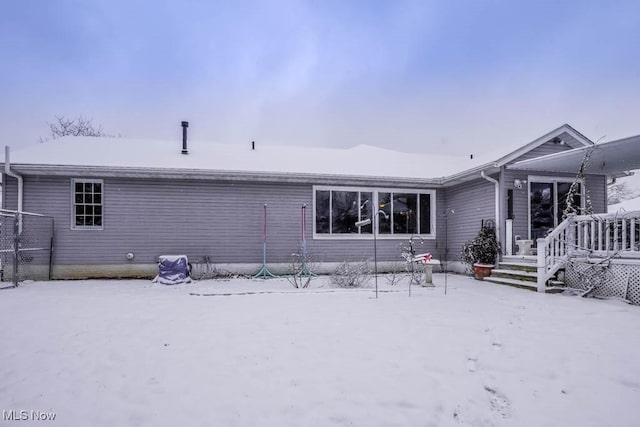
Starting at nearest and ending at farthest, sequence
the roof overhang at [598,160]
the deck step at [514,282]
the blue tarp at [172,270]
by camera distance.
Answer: the roof overhang at [598,160]
the deck step at [514,282]
the blue tarp at [172,270]

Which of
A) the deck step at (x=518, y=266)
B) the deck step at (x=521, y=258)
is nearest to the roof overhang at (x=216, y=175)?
the deck step at (x=521, y=258)

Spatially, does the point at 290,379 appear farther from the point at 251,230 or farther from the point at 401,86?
the point at 401,86

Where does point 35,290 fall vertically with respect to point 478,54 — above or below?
below

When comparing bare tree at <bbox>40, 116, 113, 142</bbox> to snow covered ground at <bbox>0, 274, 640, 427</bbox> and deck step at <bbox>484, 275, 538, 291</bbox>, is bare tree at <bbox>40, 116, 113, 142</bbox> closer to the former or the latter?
snow covered ground at <bbox>0, 274, 640, 427</bbox>

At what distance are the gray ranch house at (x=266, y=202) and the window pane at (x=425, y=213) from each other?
0.11 ft

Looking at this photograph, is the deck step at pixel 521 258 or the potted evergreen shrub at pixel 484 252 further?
the potted evergreen shrub at pixel 484 252

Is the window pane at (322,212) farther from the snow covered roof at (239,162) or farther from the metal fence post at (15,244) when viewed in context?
the metal fence post at (15,244)

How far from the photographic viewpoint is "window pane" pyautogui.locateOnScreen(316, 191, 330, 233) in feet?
35.4

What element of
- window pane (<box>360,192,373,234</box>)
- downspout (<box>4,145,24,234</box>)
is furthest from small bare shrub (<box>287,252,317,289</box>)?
downspout (<box>4,145,24,234</box>)

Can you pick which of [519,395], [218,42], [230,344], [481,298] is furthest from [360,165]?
[218,42]

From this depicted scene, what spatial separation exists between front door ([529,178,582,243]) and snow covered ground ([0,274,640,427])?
4.18 metres

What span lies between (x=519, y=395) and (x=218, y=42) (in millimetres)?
30773

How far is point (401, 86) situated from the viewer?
30281 millimetres

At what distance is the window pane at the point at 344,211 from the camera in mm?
10906
